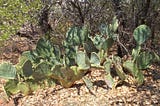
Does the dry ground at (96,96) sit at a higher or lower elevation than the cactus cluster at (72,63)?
lower

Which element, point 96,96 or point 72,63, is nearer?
point 96,96

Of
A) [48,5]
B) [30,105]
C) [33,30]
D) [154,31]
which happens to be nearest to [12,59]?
[33,30]

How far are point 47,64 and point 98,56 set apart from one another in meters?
0.73

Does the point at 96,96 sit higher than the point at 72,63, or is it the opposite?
the point at 72,63

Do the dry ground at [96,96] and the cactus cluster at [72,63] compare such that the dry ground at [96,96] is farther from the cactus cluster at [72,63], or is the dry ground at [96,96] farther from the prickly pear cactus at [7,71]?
the prickly pear cactus at [7,71]

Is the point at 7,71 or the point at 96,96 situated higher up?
the point at 7,71

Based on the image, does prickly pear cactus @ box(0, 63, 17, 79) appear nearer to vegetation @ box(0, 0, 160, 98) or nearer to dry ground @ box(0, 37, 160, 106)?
vegetation @ box(0, 0, 160, 98)

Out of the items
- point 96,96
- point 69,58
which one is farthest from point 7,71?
point 96,96

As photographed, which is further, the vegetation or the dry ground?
the vegetation

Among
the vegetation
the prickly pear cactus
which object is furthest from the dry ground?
the prickly pear cactus

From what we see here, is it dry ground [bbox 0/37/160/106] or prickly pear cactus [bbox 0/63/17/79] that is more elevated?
prickly pear cactus [bbox 0/63/17/79]

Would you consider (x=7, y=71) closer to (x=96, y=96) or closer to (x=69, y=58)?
(x=69, y=58)

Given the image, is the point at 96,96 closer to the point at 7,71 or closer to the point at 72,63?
the point at 72,63

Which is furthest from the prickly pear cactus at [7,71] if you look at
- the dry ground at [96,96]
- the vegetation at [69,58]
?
the dry ground at [96,96]
